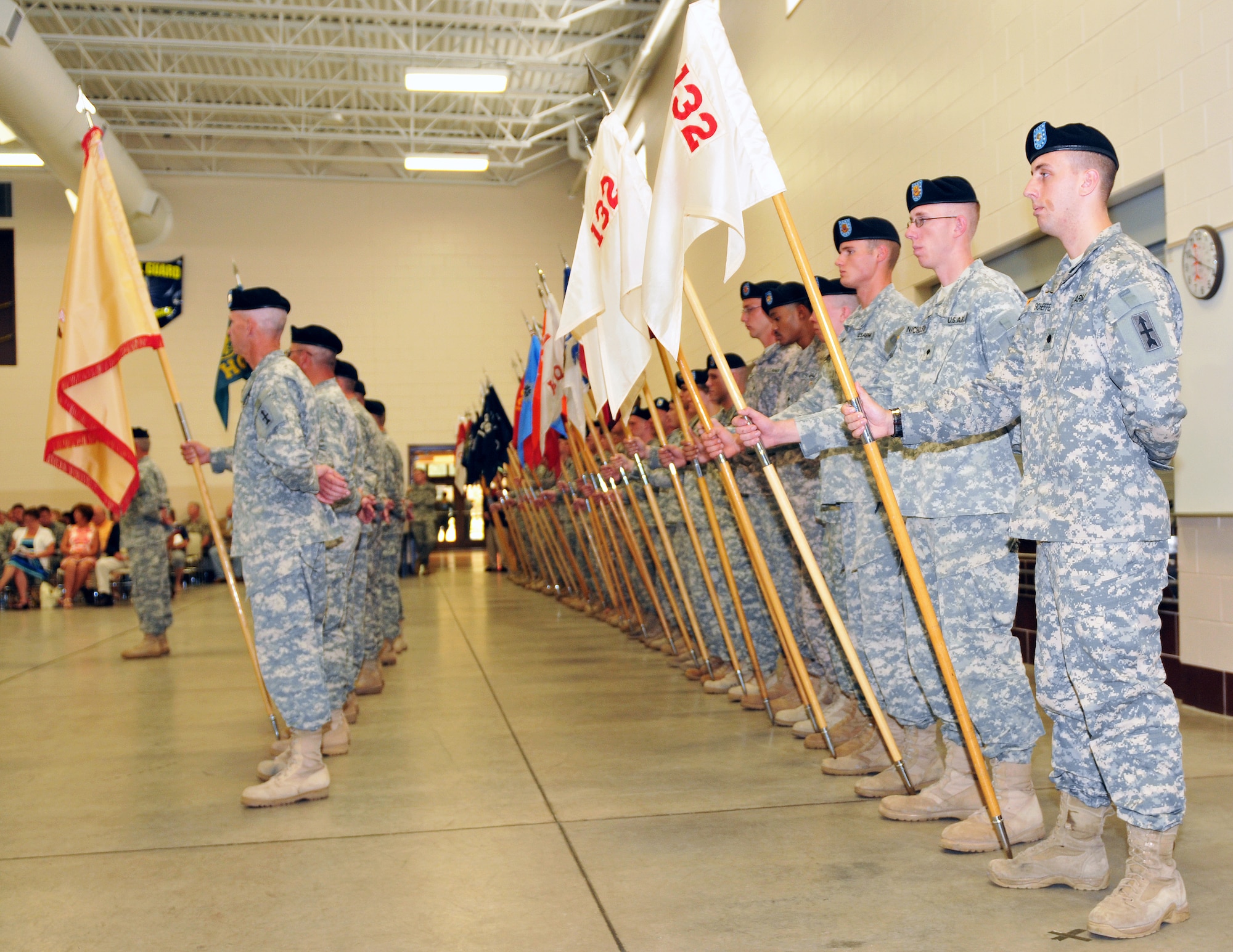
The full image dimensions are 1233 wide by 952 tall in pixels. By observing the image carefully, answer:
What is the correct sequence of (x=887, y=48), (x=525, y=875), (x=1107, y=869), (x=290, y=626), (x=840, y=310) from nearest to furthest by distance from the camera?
(x=1107, y=869) → (x=525, y=875) → (x=290, y=626) → (x=840, y=310) → (x=887, y=48)

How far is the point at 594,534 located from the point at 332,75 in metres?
8.78

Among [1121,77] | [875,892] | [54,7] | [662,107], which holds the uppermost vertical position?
[54,7]

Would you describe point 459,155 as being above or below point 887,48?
above

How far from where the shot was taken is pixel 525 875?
8.50ft

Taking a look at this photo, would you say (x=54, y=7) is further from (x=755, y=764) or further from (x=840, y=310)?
(x=755, y=764)

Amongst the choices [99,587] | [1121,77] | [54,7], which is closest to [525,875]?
[1121,77]

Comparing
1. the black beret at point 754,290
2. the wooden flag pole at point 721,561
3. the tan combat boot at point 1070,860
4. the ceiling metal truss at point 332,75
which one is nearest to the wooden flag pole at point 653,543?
the wooden flag pole at point 721,561

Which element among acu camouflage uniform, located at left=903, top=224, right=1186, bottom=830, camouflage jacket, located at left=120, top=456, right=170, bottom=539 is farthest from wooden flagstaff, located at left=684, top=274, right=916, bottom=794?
camouflage jacket, located at left=120, top=456, right=170, bottom=539

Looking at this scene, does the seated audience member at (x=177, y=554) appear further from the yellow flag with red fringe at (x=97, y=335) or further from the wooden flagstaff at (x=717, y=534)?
the wooden flagstaff at (x=717, y=534)

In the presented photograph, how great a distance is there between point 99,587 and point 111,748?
27.4ft

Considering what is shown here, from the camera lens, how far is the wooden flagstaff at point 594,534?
7488 mm

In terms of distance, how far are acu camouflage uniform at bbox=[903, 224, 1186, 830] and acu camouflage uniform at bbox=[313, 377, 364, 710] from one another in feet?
8.81

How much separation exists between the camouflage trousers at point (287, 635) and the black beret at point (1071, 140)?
248 centimetres

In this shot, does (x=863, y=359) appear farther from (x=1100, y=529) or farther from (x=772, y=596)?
(x=1100, y=529)
